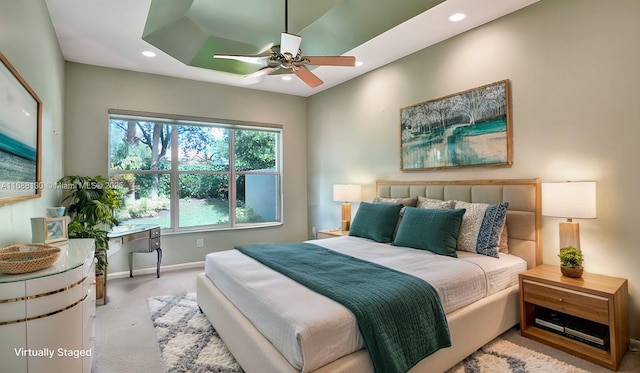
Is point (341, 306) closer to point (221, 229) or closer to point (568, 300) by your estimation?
point (568, 300)

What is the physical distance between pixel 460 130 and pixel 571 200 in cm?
127

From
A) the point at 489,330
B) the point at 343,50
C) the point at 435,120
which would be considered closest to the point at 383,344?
the point at 489,330

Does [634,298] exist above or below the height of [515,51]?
below

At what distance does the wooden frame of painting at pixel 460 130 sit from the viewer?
9.91 feet

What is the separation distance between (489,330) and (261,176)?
4.00 meters

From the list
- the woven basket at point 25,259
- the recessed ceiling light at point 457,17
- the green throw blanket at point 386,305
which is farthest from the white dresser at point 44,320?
the recessed ceiling light at point 457,17

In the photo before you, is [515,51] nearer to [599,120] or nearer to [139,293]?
[599,120]

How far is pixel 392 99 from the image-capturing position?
13.5 feet

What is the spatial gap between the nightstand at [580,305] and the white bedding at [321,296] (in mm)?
204

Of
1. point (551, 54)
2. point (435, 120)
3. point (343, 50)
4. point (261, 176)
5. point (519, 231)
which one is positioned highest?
point (343, 50)

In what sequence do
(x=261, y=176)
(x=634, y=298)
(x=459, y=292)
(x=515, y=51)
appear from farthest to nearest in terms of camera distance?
(x=261, y=176)
(x=515, y=51)
(x=634, y=298)
(x=459, y=292)

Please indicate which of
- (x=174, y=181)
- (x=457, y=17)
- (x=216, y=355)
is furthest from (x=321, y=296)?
(x=174, y=181)

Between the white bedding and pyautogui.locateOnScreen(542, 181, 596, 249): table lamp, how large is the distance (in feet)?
1.45

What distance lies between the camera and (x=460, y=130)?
10.9 ft
